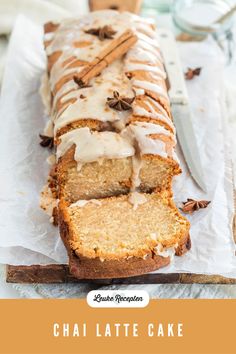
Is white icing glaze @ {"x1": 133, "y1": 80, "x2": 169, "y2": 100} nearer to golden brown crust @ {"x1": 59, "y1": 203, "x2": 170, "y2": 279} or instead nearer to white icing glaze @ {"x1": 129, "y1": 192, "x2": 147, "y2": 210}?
white icing glaze @ {"x1": 129, "y1": 192, "x2": 147, "y2": 210}

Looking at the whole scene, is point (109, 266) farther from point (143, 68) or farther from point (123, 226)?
point (143, 68)

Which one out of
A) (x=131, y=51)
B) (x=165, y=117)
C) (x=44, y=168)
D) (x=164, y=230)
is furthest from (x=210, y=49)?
(x=164, y=230)

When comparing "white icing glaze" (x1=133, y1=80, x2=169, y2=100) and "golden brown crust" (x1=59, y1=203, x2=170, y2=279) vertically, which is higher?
"white icing glaze" (x1=133, y1=80, x2=169, y2=100)

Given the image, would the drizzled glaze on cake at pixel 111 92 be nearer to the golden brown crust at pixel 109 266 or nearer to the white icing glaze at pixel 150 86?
the white icing glaze at pixel 150 86

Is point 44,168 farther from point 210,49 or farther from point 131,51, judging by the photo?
point 210,49

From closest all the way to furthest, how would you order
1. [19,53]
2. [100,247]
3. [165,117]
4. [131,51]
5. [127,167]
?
[100,247]
[127,167]
[165,117]
[131,51]
[19,53]

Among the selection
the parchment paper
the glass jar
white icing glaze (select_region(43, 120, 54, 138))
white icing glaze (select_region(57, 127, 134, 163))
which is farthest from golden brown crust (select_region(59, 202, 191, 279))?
the glass jar

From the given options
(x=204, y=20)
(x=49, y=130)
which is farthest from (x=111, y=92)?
(x=204, y=20)
